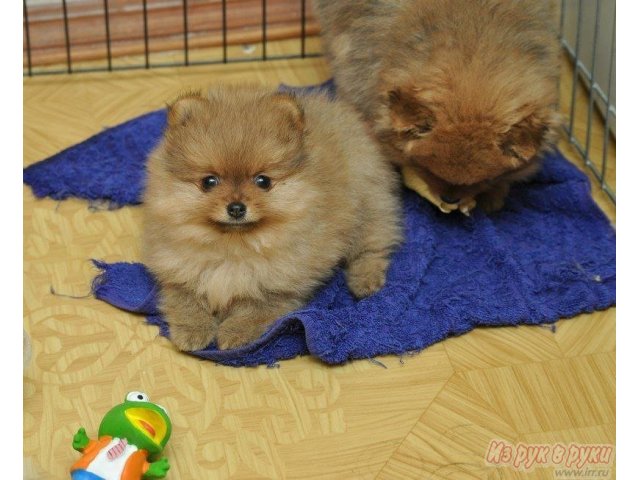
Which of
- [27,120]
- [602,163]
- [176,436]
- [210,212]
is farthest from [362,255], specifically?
[27,120]

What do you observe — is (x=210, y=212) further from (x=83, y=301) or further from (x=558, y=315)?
(x=558, y=315)

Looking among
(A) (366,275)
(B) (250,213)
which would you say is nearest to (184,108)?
(B) (250,213)

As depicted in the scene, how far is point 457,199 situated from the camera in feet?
9.24

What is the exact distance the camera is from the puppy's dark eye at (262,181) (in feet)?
7.68

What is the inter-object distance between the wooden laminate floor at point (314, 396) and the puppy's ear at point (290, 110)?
0.60 metres

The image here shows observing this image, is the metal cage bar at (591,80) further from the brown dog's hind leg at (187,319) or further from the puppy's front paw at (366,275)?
the brown dog's hind leg at (187,319)

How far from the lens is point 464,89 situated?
262 cm

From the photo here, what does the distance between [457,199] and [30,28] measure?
1773 mm

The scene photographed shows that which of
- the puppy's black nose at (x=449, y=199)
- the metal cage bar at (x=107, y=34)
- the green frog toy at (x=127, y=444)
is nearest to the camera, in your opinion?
the green frog toy at (x=127, y=444)

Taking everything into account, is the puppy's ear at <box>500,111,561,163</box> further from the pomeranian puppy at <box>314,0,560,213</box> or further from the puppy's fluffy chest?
the puppy's fluffy chest

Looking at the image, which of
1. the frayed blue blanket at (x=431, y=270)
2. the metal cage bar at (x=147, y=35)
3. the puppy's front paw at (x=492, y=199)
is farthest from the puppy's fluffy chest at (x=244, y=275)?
Answer: the metal cage bar at (x=147, y=35)

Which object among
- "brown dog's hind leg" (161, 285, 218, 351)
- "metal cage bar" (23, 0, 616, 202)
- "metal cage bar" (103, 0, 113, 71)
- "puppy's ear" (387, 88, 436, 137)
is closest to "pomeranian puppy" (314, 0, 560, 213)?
"puppy's ear" (387, 88, 436, 137)

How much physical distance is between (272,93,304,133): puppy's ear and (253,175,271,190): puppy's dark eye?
0.14 meters

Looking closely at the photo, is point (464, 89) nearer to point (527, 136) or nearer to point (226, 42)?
point (527, 136)
